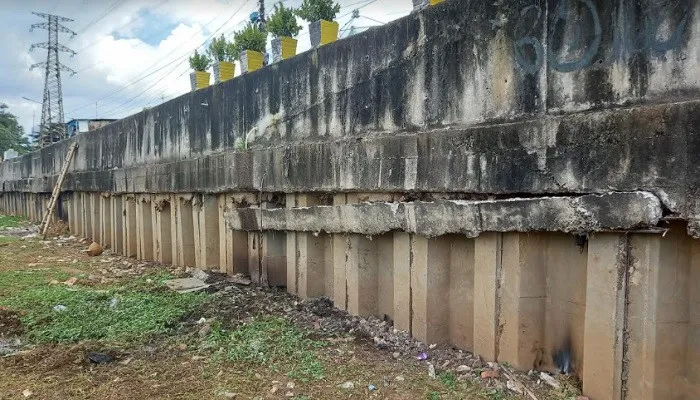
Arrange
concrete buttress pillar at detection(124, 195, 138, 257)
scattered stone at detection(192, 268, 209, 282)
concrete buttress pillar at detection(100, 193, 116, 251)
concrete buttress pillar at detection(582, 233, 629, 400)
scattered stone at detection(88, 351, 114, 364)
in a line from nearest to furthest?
concrete buttress pillar at detection(582, 233, 629, 400), scattered stone at detection(88, 351, 114, 364), scattered stone at detection(192, 268, 209, 282), concrete buttress pillar at detection(124, 195, 138, 257), concrete buttress pillar at detection(100, 193, 116, 251)

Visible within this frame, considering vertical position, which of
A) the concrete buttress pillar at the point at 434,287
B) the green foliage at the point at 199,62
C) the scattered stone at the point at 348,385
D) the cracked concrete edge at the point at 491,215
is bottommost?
the scattered stone at the point at 348,385

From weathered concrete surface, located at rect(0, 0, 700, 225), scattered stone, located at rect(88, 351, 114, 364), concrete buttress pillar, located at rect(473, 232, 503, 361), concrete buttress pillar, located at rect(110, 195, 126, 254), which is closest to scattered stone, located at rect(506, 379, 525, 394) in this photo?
concrete buttress pillar, located at rect(473, 232, 503, 361)

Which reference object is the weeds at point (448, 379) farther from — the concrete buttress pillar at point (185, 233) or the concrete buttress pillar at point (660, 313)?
the concrete buttress pillar at point (185, 233)

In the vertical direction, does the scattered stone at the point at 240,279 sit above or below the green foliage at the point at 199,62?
below

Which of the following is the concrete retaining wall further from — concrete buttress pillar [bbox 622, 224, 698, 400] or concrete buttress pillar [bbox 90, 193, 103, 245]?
concrete buttress pillar [bbox 90, 193, 103, 245]

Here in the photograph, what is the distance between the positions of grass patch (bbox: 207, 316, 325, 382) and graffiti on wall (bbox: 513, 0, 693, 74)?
3.05 metres

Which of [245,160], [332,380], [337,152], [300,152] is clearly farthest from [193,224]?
[332,380]

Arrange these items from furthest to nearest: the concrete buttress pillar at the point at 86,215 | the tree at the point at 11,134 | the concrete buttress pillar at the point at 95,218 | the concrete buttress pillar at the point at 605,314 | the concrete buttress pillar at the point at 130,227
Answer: the tree at the point at 11,134 < the concrete buttress pillar at the point at 86,215 < the concrete buttress pillar at the point at 95,218 < the concrete buttress pillar at the point at 130,227 < the concrete buttress pillar at the point at 605,314

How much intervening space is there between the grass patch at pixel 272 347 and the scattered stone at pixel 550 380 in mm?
1731

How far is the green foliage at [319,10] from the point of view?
8.59 metres

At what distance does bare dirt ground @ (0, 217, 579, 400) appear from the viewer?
13.7 feet

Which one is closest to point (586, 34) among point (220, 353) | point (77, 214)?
point (220, 353)

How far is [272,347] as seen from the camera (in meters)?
5.11

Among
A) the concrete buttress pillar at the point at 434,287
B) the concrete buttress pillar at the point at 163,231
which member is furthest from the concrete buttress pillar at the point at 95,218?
the concrete buttress pillar at the point at 434,287
